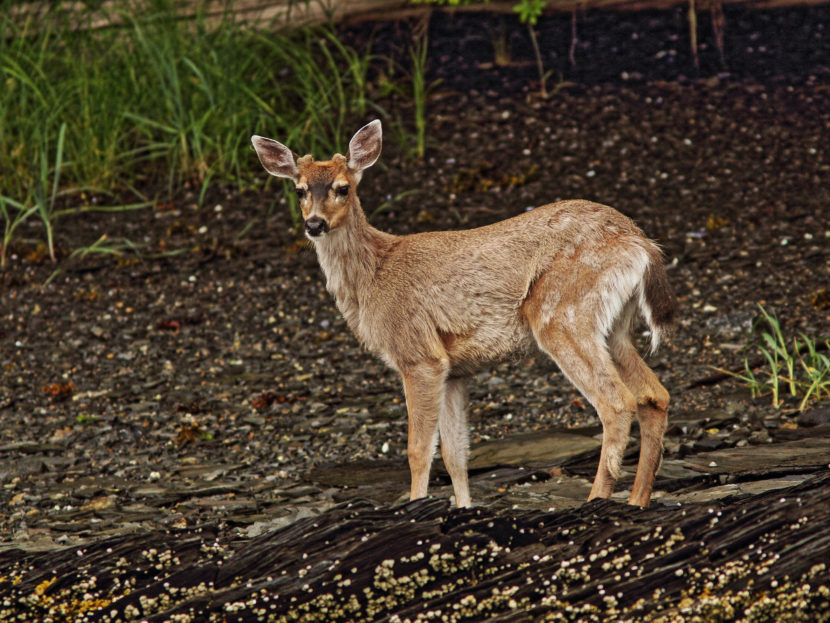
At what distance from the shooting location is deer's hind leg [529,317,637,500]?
209 inches

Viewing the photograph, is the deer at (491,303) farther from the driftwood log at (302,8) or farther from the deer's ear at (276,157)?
the driftwood log at (302,8)

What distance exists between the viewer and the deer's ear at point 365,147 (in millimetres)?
5957

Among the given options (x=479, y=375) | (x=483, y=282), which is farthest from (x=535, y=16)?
(x=483, y=282)

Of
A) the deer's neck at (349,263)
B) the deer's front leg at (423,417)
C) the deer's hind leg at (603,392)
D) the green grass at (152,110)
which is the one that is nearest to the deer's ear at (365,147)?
the deer's neck at (349,263)

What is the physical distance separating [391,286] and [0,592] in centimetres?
233

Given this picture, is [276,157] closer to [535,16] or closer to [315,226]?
[315,226]

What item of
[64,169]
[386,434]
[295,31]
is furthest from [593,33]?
[386,434]

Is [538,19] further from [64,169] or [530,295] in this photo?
[530,295]

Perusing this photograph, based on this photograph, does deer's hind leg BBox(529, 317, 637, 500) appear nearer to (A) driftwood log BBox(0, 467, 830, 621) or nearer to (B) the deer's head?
(A) driftwood log BBox(0, 467, 830, 621)

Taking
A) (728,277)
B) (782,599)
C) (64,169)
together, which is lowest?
(782,599)

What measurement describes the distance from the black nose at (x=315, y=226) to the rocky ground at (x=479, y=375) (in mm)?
1364

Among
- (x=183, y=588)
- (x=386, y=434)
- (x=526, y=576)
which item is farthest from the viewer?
(x=386, y=434)

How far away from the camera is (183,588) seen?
15.3 feet

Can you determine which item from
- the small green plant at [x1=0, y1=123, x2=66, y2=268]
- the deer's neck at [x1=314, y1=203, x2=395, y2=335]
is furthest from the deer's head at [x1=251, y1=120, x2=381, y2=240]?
the small green plant at [x1=0, y1=123, x2=66, y2=268]
